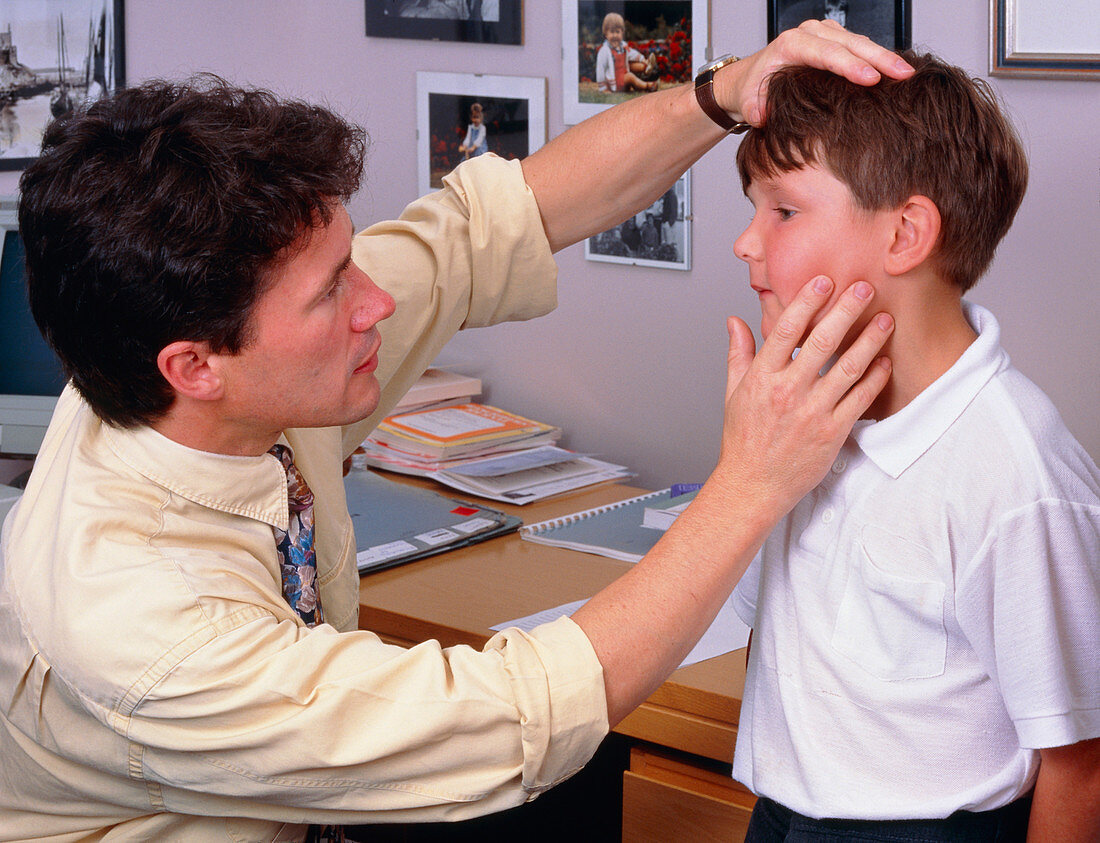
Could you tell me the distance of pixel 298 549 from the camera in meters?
1.16

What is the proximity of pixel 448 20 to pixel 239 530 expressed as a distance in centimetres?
142

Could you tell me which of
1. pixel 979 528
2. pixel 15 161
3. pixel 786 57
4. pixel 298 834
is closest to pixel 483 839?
pixel 298 834

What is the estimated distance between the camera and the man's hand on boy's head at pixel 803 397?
37.9 inches

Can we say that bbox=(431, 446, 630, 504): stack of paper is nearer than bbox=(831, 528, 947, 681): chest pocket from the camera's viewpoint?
No

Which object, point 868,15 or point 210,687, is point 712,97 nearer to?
point 868,15

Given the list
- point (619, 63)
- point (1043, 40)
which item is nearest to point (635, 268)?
point (619, 63)

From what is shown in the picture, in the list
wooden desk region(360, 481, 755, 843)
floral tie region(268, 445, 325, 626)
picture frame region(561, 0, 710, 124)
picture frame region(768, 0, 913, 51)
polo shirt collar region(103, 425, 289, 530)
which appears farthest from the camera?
picture frame region(561, 0, 710, 124)

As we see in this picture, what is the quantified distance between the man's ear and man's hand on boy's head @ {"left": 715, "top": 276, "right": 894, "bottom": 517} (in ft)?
1.44

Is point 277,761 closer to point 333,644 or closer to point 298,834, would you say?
point 333,644

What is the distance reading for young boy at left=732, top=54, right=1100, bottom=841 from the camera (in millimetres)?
922

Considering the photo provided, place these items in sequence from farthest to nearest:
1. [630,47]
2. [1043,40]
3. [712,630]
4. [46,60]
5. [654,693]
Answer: [46,60] → [630,47] → [1043,40] → [712,630] → [654,693]

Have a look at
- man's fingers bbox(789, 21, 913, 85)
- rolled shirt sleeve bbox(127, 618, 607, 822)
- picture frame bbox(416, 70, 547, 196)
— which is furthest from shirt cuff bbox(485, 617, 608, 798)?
picture frame bbox(416, 70, 547, 196)

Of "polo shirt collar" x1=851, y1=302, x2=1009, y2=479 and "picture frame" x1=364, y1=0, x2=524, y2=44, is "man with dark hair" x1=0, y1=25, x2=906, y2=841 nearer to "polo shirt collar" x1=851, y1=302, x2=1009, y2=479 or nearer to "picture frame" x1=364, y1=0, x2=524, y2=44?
"polo shirt collar" x1=851, y1=302, x2=1009, y2=479

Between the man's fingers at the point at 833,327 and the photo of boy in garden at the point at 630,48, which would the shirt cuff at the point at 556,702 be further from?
the photo of boy in garden at the point at 630,48
